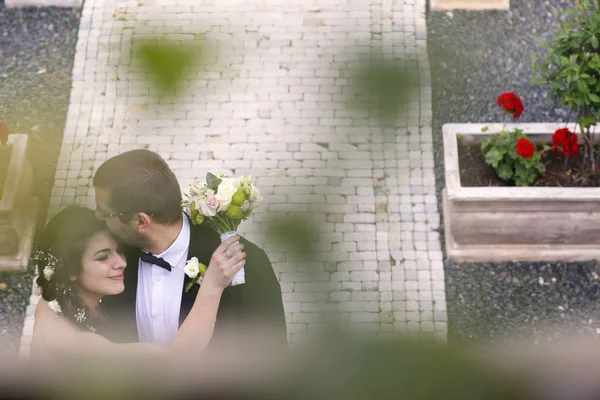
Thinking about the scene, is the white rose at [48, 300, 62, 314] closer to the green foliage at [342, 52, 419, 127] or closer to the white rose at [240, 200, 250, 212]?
the white rose at [240, 200, 250, 212]

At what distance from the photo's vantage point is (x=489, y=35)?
6.59 m

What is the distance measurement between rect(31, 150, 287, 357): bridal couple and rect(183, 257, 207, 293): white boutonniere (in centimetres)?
4

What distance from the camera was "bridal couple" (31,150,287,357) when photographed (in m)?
3.02

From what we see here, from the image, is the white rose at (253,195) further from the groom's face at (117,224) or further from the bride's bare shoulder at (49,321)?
the bride's bare shoulder at (49,321)

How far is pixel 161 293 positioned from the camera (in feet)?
10.5

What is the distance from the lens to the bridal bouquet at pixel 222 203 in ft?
11.0

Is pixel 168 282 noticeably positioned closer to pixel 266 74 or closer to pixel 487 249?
pixel 487 249

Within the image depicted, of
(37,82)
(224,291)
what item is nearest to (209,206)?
(224,291)

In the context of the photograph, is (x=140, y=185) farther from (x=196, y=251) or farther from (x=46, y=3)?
(x=46, y=3)

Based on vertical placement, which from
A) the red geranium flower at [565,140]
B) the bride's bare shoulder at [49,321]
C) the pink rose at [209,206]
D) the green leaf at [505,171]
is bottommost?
the bride's bare shoulder at [49,321]

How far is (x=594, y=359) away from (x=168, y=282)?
9.27 feet

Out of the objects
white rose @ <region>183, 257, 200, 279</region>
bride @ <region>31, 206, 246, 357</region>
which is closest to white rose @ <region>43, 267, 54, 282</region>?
bride @ <region>31, 206, 246, 357</region>

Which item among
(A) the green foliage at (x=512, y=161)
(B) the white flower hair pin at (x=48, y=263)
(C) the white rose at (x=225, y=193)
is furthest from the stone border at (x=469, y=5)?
(B) the white flower hair pin at (x=48, y=263)

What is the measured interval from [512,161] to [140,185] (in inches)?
117
